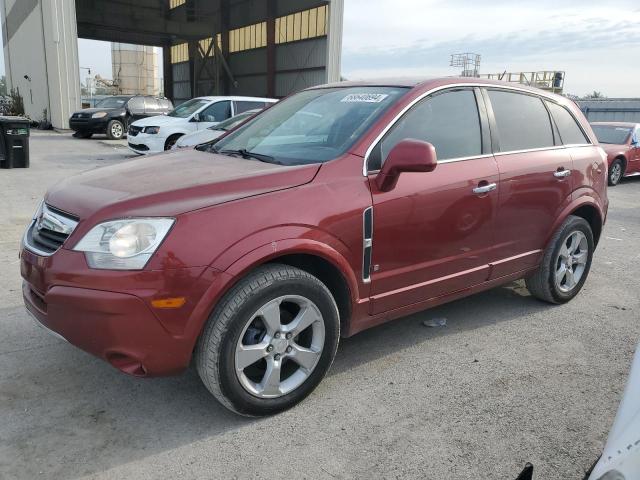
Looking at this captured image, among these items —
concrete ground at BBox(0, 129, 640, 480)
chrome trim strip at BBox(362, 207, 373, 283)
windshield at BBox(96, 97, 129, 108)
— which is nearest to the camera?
concrete ground at BBox(0, 129, 640, 480)

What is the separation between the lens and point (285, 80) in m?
31.3

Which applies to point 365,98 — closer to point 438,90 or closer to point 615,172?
point 438,90

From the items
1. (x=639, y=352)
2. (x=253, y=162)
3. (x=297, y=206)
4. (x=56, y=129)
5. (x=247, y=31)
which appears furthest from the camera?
(x=247, y=31)

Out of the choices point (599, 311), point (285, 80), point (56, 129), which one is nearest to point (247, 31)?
point (285, 80)

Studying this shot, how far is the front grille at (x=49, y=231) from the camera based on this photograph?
102 inches

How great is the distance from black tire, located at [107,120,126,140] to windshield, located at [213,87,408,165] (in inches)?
656

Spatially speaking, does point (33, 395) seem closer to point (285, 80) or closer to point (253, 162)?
point (253, 162)

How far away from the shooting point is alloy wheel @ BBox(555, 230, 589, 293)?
14.3 feet

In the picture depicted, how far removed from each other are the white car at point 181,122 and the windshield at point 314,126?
947 cm

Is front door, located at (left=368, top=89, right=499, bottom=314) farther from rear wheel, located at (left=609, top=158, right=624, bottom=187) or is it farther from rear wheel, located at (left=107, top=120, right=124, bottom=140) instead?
rear wheel, located at (left=107, top=120, right=124, bottom=140)

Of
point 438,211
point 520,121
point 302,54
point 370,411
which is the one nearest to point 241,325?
point 370,411

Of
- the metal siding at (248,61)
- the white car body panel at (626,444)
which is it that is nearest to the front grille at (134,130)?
the white car body panel at (626,444)

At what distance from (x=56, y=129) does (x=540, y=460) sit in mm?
23742

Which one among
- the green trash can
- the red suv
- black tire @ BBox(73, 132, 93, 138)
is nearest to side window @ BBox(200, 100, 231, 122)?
the green trash can
